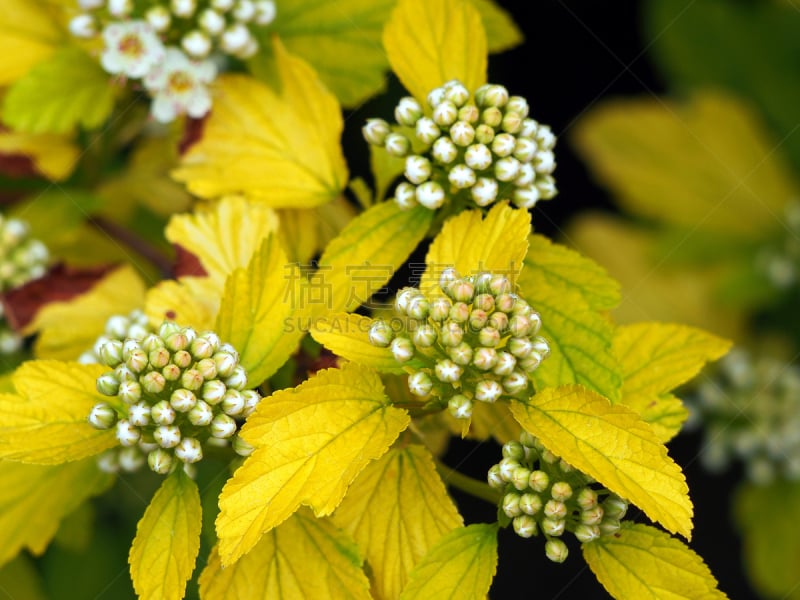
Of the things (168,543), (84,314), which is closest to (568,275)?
(168,543)

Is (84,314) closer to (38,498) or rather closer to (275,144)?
(38,498)

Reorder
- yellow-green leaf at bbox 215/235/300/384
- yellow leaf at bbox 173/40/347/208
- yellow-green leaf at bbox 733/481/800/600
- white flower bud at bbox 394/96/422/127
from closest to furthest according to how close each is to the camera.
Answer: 1. yellow-green leaf at bbox 215/235/300/384
2. white flower bud at bbox 394/96/422/127
3. yellow leaf at bbox 173/40/347/208
4. yellow-green leaf at bbox 733/481/800/600

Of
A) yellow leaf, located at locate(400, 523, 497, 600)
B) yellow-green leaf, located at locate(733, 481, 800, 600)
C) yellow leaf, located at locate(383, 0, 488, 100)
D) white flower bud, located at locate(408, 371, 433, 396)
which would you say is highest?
yellow leaf, located at locate(383, 0, 488, 100)

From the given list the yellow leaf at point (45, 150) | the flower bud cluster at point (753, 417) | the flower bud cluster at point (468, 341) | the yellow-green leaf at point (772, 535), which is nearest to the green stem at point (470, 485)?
the flower bud cluster at point (468, 341)

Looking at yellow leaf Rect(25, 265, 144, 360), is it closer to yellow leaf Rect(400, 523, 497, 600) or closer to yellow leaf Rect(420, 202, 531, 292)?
yellow leaf Rect(420, 202, 531, 292)

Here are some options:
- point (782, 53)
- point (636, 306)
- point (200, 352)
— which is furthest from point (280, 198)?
point (782, 53)

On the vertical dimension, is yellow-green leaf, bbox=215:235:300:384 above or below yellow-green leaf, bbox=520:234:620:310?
below

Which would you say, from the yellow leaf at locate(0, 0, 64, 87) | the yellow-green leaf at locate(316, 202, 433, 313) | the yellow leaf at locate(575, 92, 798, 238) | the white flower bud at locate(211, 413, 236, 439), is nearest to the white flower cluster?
the yellow leaf at locate(0, 0, 64, 87)
